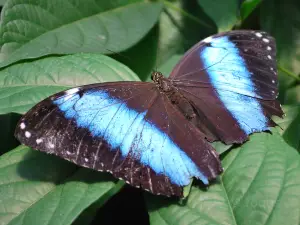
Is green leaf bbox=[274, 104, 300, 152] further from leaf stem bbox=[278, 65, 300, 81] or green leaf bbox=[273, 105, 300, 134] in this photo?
leaf stem bbox=[278, 65, 300, 81]

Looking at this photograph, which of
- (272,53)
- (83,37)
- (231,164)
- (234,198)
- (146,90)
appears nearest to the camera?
(234,198)

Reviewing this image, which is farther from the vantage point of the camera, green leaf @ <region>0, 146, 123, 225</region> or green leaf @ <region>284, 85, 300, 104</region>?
green leaf @ <region>284, 85, 300, 104</region>

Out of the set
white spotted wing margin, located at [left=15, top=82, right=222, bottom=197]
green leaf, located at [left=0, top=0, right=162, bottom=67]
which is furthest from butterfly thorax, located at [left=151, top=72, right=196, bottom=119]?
green leaf, located at [left=0, top=0, right=162, bottom=67]

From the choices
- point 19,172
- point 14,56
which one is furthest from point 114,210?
point 14,56

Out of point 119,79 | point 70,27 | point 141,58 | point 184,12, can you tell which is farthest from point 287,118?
point 70,27

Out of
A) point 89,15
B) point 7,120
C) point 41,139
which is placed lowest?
point 7,120

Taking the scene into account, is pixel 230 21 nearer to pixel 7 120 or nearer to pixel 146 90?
pixel 146 90

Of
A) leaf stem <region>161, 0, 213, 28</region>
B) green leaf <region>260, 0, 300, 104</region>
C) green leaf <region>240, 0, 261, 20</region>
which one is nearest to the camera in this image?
green leaf <region>240, 0, 261, 20</region>

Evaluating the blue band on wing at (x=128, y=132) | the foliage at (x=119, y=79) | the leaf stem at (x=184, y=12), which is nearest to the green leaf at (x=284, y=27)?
the foliage at (x=119, y=79)
